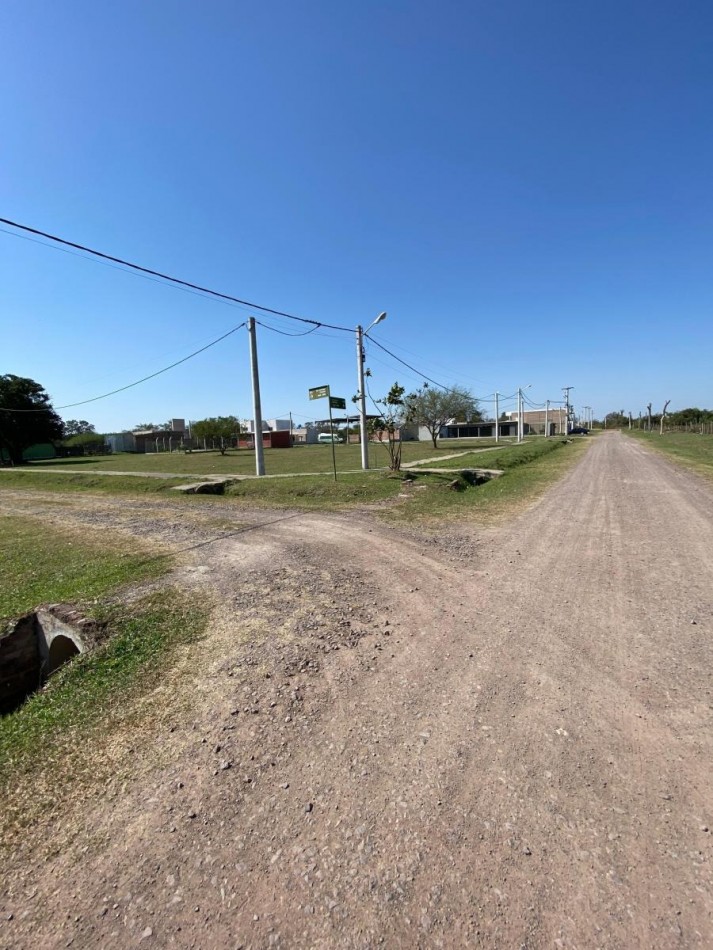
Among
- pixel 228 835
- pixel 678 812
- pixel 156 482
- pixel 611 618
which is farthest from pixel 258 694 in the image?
pixel 156 482

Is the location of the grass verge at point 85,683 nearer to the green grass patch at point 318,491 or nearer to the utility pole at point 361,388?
the green grass patch at point 318,491

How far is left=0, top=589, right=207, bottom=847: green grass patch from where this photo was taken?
2400 millimetres

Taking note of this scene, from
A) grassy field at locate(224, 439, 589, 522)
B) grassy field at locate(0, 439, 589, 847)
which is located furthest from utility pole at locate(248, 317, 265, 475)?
grassy field at locate(0, 439, 589, 847)

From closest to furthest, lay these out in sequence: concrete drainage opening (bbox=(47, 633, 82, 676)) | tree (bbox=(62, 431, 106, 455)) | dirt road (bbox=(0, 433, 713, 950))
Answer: dirt road (bbox=(0, 433, 713, 950))
concrete drainage opening (bbox=(47, 633, 82, 676))
tree (bbox=(62, 431, 106, 455))

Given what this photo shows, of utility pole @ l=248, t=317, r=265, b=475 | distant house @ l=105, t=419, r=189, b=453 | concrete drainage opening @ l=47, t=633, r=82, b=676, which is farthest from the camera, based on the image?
distant house @ l=105, t=419, r=189, b=453

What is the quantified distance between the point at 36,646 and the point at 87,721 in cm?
262

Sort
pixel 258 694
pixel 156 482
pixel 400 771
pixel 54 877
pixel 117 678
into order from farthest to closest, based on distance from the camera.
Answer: pixel 156 482 < pixel 117 678 < pixel 258 694 < pixel 400 771 < pixel 54 877

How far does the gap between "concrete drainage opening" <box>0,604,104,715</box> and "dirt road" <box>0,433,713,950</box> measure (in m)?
Result: 1.78

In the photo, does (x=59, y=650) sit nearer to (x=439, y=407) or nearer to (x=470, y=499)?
(x=470, y=499)

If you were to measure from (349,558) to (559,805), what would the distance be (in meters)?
4.42

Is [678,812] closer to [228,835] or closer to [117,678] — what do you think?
[228,835]

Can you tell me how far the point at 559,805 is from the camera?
2.14 meters

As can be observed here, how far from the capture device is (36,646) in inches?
194

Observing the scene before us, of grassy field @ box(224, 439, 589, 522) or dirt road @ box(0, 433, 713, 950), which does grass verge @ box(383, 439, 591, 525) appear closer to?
grassy field @ box(224, 439, 589, 522)
